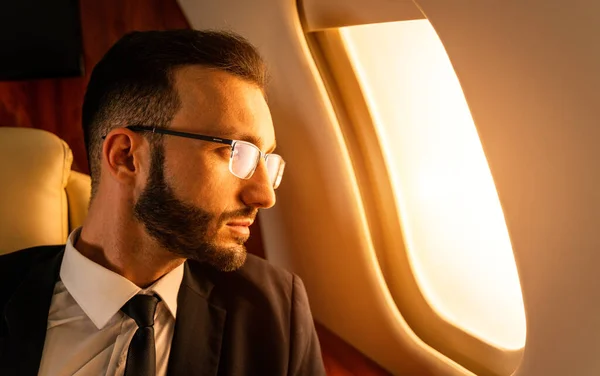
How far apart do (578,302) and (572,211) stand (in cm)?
19

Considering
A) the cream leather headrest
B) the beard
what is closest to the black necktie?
the beard

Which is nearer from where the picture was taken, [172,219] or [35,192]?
[172,219]

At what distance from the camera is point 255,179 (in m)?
1.35

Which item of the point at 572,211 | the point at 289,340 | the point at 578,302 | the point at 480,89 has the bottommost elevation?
the point at 289,340

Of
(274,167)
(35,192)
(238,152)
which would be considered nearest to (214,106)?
(238,152)

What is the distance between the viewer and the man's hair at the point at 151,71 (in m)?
1.31

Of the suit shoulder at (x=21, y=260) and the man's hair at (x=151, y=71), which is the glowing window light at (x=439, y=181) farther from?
the suit shoulder at (x=21, y=260)

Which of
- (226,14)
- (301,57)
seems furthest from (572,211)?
(226,14)

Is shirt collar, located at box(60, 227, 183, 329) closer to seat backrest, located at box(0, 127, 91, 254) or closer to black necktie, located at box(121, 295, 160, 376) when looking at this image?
black necktie, located at box(121, 295, 160, 376)

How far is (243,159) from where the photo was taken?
130cm

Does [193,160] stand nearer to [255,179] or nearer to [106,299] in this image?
[255,179]

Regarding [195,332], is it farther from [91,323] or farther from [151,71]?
[151,71]

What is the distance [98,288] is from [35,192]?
516 mm

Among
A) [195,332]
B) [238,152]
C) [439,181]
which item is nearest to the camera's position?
[238,152]
